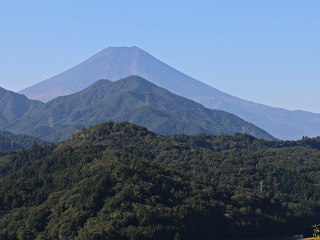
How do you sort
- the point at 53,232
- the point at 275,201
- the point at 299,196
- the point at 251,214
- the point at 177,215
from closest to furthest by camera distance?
the point at 53,232
the point at 177,215
the point at 251,214
the point at 275,201
the point at 299,196

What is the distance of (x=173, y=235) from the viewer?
109 meters

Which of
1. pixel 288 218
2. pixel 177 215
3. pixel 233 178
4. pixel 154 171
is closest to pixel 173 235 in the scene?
pixel 177 215

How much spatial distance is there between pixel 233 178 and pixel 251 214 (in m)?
54.7

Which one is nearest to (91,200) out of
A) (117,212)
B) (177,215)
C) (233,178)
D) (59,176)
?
(117,212)

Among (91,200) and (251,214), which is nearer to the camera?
(91,200)

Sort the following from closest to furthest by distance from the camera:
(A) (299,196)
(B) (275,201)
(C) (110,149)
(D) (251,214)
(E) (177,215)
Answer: (E) (177,215) → (D) (251,214) → (B) (275,201) → (C) (110,149) → (A) (299,196)

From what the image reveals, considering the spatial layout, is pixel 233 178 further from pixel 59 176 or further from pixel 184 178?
pixel 59 176

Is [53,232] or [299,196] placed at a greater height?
[299,196]

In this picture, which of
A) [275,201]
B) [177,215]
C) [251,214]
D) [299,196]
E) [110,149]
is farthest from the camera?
[299,196]

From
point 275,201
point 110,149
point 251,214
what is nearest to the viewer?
point 251,214

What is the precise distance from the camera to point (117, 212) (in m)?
109

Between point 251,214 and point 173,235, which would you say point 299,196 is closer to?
point 251,214

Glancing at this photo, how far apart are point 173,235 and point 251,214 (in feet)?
79.7

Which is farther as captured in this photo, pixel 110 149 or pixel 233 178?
pixel 233 178
